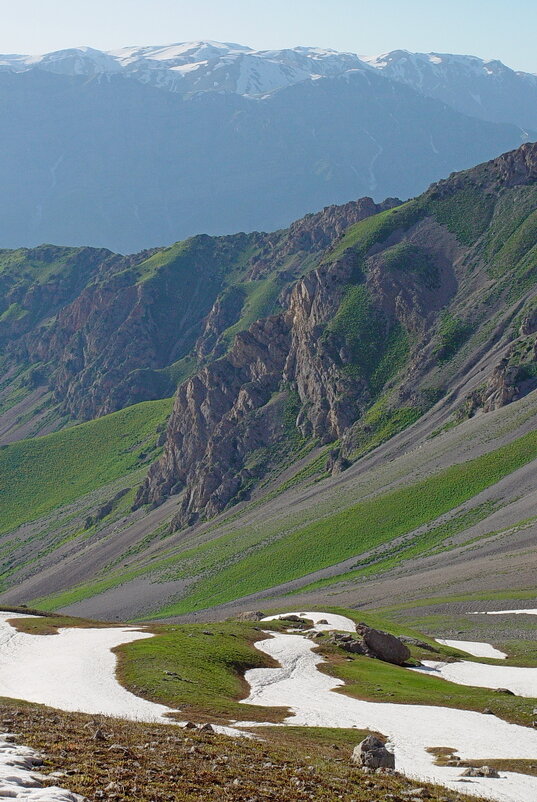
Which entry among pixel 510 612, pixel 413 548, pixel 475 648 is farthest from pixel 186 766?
pixel 413 548

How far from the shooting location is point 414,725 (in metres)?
56.9

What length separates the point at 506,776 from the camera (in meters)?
45.0

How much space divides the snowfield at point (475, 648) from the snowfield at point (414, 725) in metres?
27.1

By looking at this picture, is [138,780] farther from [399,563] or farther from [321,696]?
[399,563]

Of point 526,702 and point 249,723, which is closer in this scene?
point 249,723

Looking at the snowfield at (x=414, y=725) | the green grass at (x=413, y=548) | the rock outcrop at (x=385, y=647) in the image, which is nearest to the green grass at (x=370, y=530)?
the green grass at (x=413, y=548)

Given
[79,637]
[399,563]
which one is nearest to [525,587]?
[399,563]

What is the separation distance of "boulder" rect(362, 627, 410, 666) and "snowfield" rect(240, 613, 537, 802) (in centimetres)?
949

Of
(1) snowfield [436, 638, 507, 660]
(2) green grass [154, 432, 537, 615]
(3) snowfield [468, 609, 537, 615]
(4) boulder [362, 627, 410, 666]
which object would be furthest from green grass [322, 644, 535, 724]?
(2) green grass [154, 432, 537, 615]

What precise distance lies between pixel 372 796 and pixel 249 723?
66.8 ft

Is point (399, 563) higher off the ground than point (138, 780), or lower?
lower

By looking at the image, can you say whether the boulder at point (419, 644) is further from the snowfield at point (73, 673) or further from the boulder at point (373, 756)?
the boulder at point (373, 756)

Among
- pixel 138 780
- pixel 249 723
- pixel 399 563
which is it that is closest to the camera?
pixel 138 780

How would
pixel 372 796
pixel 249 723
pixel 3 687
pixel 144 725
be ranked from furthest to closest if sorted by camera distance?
1. pixel 3 687
2. pixel 249 723
3. pixel 144 725
4. pixel 372 796
